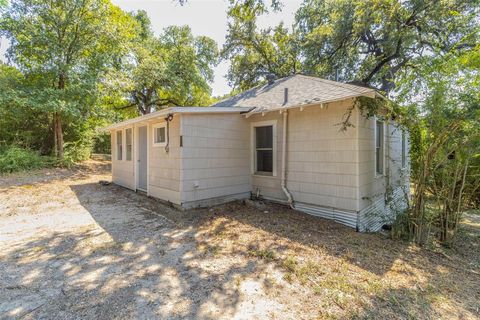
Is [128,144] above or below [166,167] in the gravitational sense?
above

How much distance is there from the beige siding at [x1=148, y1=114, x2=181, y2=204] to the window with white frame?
0.10 metres

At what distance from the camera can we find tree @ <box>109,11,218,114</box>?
585 inches

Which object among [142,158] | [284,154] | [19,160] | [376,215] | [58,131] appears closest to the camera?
[376,215]

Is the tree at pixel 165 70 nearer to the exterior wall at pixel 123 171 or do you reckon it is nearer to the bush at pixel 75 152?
the bush at pixel 75 152

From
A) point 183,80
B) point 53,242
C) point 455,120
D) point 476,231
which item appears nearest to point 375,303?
point 455,120

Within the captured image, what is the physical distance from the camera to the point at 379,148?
20.9ft

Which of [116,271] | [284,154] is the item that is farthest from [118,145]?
[116,271]

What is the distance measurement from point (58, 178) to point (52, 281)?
29.3ft

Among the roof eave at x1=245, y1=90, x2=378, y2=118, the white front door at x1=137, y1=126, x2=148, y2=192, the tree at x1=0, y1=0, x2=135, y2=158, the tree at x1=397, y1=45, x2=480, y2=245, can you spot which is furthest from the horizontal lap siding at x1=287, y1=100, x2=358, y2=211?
the tree at x1=0, y1=0, x2=135, y2=158

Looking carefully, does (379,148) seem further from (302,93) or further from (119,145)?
(119,145)

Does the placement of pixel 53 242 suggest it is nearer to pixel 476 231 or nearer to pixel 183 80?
pixel 476 231

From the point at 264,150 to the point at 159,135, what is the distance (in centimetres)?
296

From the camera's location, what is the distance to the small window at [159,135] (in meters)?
6.53

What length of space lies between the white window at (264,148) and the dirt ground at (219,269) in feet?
4.90
